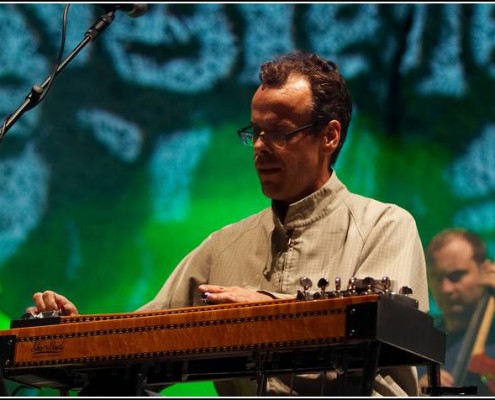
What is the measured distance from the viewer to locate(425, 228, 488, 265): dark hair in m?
5.86

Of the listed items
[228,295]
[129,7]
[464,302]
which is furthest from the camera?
[464,302]

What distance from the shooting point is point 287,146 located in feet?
12.8

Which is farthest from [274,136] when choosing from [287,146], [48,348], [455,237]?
[455,237]

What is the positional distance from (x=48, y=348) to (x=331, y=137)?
4.15ft

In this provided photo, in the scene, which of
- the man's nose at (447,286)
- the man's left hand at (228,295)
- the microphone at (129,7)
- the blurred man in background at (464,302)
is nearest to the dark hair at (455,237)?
the blurred man in background at (464,302)

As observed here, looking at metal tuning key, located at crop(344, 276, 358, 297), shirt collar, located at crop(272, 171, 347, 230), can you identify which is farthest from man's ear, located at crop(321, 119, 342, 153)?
metal tuning key, located at crop(344, 276, 358, 297)

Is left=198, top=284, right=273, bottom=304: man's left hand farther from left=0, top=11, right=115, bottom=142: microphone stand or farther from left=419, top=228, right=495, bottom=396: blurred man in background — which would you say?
left=419, top=228, right=495, bottom=396: blurred man in background

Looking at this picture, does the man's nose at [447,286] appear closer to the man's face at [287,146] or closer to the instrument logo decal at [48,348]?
the man's face at [287,146]

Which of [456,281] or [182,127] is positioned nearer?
[456,281]

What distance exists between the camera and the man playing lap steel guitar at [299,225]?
12.1 ft

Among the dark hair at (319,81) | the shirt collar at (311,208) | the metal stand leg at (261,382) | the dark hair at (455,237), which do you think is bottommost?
the metal stand leg at (261,382)

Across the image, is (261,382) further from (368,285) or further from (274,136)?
(274,136)

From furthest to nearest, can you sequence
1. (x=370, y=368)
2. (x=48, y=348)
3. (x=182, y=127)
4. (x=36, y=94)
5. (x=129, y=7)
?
(x=182, y=127) < (x=129, y=7) < (x=36, y=94) < (x=48, y=348) < (x=370, y=368)

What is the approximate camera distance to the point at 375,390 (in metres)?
3.45
